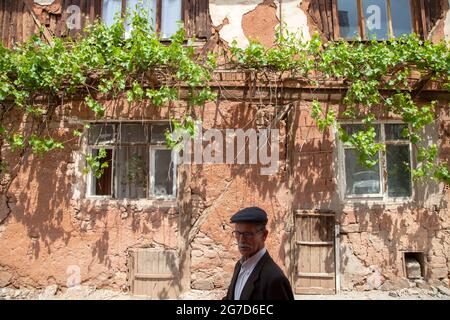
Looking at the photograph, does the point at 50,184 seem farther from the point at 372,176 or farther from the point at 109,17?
the point at 372,176

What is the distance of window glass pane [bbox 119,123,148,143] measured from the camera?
5.91 m

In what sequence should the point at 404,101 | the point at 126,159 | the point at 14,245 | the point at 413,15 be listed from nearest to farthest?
the point at 404,101 → the point at 14,245 → the point at 126,159 → the point at 413,15

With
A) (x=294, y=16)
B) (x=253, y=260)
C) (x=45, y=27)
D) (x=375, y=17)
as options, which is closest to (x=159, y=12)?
(x=45, y=27)

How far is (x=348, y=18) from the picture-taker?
→ 251 inches

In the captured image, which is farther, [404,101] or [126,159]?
[126,159]

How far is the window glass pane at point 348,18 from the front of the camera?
20.8 ft

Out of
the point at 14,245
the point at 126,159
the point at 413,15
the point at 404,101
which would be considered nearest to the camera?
the point at 404,101

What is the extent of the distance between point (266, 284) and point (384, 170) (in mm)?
4418

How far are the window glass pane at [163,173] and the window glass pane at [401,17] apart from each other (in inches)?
176

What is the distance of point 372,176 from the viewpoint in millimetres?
5871

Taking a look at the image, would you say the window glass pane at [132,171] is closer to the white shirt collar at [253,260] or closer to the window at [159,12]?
the window at [159,12]

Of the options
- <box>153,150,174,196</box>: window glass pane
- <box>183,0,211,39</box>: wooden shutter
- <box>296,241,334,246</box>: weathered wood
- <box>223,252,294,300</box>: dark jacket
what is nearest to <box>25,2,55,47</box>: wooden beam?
<box>183,0,211,39</box>: wooden shutter

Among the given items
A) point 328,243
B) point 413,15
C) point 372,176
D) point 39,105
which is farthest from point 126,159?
point 413,15

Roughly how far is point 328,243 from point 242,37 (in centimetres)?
359
